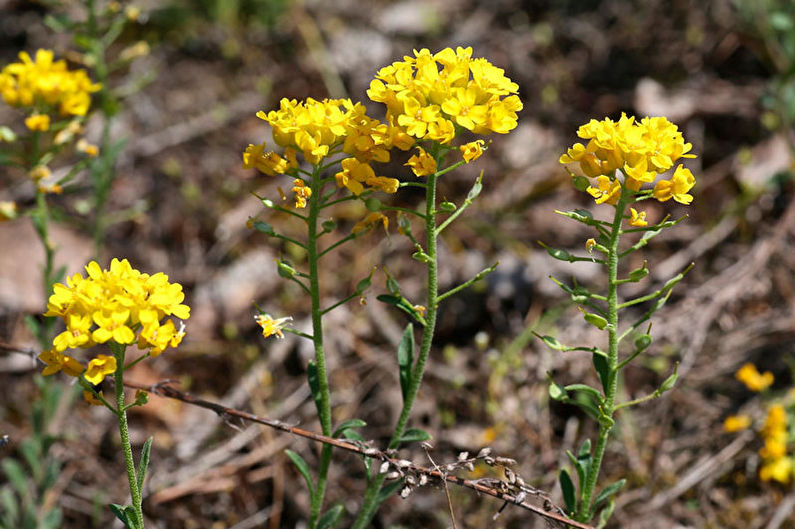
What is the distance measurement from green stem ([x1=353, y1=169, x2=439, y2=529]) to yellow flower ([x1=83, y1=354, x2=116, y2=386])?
0.95 meters

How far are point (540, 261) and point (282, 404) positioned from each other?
178 cm

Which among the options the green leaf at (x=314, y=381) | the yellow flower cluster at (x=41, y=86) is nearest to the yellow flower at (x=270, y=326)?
the green leaf at (x=314, y=381)

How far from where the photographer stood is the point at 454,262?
4613mm

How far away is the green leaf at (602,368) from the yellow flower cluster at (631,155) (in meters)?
0.52

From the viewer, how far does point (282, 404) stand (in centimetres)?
404

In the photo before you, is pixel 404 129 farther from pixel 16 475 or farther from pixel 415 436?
pixel 16 475

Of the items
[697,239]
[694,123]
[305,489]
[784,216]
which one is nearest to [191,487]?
[305,489]

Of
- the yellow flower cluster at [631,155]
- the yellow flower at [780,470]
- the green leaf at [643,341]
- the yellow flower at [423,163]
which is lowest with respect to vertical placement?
the yellow flower at [780,470]

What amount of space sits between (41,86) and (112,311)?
165 cm

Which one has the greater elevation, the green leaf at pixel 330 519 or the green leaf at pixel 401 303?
the green leaf at pixel 401 303

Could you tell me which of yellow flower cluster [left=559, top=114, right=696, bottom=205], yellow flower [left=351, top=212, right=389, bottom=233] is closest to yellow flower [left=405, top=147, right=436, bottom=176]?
yellow flower [left=351, top=212, right=389, bottom=233]

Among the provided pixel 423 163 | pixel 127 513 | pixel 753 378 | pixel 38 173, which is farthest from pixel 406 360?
pixel 753 378

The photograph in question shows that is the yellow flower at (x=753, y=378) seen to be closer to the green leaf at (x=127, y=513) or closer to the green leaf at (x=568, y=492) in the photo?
the green leaf at (x=568, y=492)

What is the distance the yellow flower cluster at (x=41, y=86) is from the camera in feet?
10.3
